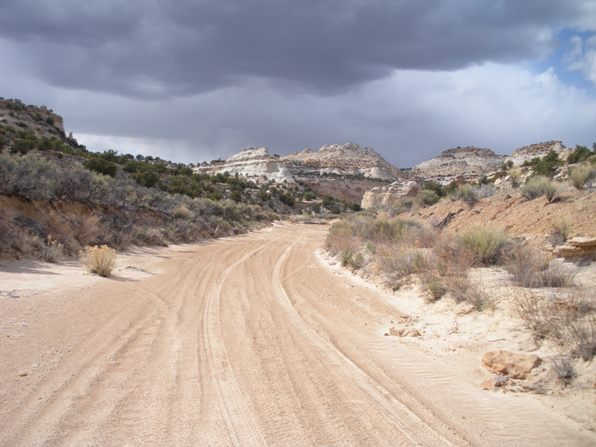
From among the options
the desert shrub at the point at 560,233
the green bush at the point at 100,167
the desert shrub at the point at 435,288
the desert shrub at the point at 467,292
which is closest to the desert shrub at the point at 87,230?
the desert shrub at the point at 435,288

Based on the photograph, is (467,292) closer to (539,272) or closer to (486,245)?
(539,272)

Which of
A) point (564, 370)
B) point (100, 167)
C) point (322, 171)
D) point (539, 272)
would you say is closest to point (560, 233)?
point (539, 272)

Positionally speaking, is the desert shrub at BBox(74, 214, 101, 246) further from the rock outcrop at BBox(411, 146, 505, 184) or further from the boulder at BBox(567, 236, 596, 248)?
the rock outcrop at BBox(411, 146, 505, 184)

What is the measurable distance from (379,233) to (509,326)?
12.2 meters

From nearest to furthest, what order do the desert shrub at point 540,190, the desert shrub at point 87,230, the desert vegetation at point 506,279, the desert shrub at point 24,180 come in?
the desert vegetation at point 506,279
the desert shrub at point 540,190
the desert shrub at point 24,180
the desert shrub at point 87,230

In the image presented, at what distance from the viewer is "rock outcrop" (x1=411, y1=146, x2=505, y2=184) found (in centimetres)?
10034

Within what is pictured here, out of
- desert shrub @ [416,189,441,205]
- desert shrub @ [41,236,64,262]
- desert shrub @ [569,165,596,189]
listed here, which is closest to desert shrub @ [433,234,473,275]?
desert shrub @ [569,165,596,189]

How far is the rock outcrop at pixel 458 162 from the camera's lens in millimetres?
100344

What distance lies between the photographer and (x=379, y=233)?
62.2 ft

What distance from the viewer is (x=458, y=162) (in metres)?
108

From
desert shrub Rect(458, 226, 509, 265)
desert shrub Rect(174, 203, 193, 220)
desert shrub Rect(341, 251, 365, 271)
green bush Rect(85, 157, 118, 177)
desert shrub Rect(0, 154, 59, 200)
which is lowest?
desert shrub Rect(341, 251, 365, 271)

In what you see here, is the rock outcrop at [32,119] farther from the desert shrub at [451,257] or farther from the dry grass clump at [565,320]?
the dry grass clump at [565,320]

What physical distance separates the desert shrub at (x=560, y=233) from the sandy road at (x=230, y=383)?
5.55 m

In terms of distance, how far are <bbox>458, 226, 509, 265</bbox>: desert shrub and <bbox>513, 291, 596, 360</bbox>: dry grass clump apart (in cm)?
379
